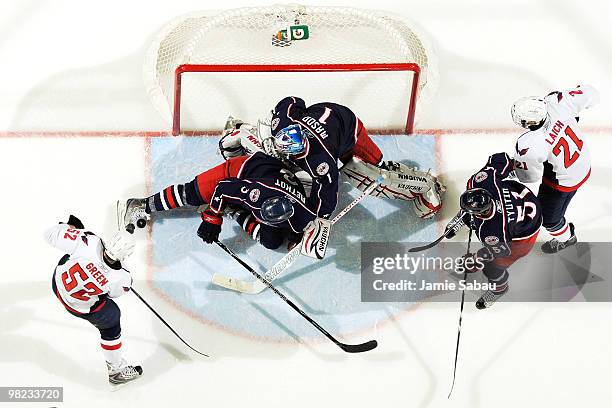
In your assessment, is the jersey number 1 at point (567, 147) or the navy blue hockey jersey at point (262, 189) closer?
the jersey number 1 at point (567, 147)

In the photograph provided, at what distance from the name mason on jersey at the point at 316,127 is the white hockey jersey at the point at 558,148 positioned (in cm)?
88

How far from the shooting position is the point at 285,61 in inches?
219

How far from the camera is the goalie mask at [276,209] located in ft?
15.1

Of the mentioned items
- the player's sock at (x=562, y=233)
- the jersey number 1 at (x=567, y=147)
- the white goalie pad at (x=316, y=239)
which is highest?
the jersey number 1 at (x=567, y=147)

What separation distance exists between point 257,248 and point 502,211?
1305mm

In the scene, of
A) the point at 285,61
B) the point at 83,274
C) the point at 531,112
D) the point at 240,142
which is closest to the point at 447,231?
the point at 531,112

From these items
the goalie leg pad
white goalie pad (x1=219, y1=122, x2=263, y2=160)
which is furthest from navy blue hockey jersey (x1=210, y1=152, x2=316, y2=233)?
the goalie leg pad

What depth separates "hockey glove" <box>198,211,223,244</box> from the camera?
192 inches

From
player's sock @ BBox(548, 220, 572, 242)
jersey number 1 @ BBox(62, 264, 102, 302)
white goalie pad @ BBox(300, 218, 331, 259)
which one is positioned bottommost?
player's sock @ BBox(548, 220, 572, 242)

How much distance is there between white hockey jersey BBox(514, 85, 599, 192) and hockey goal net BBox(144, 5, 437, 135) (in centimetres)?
90

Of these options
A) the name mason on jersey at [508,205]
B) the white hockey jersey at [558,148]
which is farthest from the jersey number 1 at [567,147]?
the name mason on jersey at [508,205]

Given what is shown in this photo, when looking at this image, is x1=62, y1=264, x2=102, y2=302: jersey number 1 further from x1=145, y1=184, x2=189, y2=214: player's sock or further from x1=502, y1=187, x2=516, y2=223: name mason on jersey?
x1=502, y1=187, x2=516, y2=223: name mason on jersey

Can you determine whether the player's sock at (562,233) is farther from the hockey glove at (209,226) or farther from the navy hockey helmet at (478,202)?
the hockey glove at (209,226)

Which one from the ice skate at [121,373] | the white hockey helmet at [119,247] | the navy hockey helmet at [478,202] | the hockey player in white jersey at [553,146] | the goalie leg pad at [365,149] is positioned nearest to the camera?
the white hockey helmet at [119,247]
